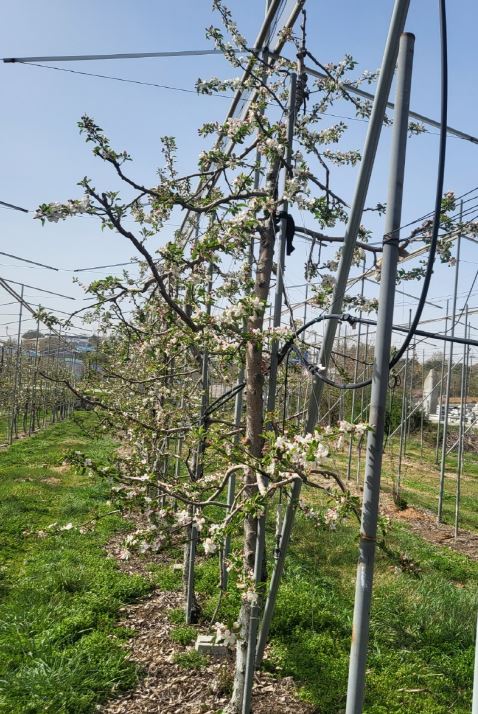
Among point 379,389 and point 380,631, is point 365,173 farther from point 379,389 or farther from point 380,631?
point 380,631

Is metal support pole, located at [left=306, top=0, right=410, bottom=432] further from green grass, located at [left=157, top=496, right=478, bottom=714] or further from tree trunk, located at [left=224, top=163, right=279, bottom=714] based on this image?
green grass, located at [left=157, top=496, right=478, bottom=714]

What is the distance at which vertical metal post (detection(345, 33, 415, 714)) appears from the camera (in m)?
2.15

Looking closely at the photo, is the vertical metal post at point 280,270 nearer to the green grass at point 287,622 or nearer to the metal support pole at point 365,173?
the metal support pole at point 365,173

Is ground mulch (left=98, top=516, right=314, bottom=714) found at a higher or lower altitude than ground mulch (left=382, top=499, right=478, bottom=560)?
higher

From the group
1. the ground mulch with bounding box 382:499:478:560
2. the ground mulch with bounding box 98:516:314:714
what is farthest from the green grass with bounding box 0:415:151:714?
the ground mulch with bounding box 382:499:478:560

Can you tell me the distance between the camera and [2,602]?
4.99 metres

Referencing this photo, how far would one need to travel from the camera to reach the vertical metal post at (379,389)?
2146 millimetres

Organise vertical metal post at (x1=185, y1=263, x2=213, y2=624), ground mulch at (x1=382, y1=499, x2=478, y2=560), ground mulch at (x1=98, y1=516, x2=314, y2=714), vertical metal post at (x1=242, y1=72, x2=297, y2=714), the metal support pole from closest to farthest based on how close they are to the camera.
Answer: the metal support pole → vertical metal post at (x1=242, y1=72, x2=297, y2=714) → ground mulch at (x1=98, y1=516, x2=314, y2=714) → vertical metal post at (x1=185, y1=263, x2=213, y2=624) → ground mulch at (x1=382, y1=499, x2=478, y2=560)

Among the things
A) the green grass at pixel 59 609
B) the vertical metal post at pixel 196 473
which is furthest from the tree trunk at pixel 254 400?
the green grass at pixel 59 609

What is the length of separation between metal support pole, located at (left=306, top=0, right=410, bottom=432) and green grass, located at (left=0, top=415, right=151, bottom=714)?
153 cm

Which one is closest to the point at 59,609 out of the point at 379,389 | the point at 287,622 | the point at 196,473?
the point at 196,473

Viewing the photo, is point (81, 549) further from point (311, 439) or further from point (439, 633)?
point (311, 439)

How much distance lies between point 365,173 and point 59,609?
4499 millimetres

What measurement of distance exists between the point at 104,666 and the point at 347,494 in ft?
9.00
